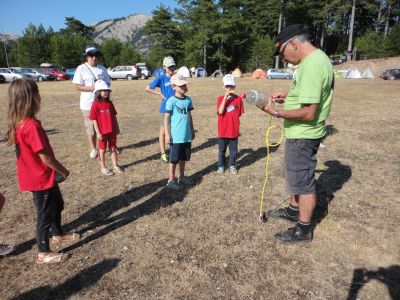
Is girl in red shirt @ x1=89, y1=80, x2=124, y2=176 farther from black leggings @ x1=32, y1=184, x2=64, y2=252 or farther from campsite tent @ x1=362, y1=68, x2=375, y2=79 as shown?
campsite tent @ x1=362, y1=68, x2=375, y2=79

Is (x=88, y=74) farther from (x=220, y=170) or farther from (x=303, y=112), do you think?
(x=303, y=112)

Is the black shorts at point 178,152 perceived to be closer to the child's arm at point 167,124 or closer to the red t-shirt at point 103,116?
the child's arm at point 167,124

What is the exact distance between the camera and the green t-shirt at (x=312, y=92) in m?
2.85

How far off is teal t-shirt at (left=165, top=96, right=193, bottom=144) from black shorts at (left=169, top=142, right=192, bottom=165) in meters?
0.08

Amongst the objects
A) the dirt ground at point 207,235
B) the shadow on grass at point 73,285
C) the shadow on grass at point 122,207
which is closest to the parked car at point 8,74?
the dirt ground at point 207,235

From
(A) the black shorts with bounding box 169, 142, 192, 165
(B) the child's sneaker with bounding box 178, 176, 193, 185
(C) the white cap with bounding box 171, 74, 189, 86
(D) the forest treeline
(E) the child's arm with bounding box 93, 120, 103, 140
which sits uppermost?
(D) the forest treeline

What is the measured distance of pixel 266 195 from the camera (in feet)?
15.5

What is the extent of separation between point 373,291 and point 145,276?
6.83ft

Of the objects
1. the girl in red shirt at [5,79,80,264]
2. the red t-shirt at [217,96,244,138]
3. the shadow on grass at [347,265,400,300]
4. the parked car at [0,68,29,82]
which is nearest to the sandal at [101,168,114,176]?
the red t-shirt at [217,96,244,138]

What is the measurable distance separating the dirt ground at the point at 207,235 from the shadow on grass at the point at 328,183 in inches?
0.8

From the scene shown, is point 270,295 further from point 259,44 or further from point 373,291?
point 259,44

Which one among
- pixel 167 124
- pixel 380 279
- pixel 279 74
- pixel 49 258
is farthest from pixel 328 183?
pixel 279 74

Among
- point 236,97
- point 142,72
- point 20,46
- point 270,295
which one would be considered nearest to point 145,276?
point 270,295

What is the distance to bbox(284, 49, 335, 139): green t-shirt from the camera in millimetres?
2854
